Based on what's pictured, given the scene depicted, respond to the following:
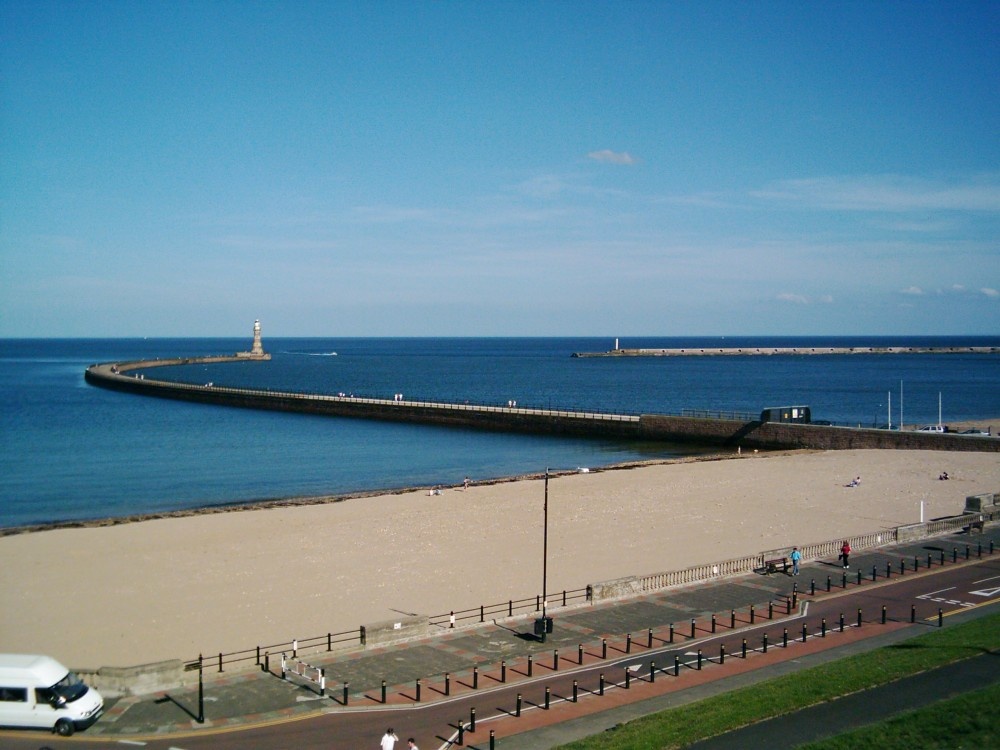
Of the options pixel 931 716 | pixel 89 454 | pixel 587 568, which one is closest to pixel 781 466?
pixel 587 568

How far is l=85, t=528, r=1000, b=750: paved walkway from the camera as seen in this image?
18.8 meters

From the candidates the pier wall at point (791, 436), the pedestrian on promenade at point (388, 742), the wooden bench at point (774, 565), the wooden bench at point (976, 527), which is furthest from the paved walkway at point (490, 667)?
the pier wall at point (791, 436)

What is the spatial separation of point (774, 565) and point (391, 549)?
15.3 metres

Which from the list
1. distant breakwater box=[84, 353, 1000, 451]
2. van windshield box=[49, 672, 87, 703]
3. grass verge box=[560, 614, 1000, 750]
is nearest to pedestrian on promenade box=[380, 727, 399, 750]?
grass verge box=[560, 614, 1000, 750]

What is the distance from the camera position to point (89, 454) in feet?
238

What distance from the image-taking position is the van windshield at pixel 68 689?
59.8 ft

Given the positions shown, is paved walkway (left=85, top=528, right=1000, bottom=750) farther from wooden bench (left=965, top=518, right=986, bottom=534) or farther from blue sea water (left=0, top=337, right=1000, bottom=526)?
blue sea water (left=0, top=337, right=1000, bottom=526)

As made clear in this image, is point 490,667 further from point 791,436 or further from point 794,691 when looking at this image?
point 791,436

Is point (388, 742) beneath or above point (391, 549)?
above

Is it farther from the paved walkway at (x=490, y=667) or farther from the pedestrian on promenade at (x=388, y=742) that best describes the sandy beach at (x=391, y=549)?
the pedestrian on promenade at (x=388, y=742)

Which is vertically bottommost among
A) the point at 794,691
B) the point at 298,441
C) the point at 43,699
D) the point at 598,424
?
the point at 298,441

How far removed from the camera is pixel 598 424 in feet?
290

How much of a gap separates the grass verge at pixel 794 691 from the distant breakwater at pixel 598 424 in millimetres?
47120

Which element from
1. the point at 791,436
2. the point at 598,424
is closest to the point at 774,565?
the point at 791,436
